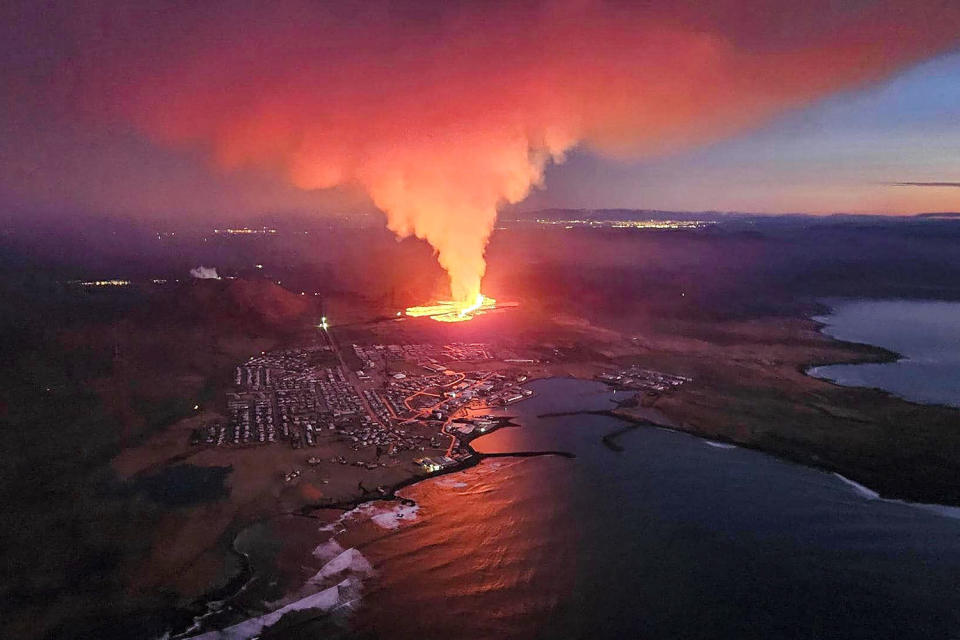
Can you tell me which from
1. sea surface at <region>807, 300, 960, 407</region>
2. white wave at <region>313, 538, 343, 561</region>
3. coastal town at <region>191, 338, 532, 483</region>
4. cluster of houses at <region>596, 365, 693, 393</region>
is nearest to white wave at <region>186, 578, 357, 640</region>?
white wave at <region>313, 538, 343, 561</region>

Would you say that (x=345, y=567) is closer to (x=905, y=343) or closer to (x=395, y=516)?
(x=395, y=516)

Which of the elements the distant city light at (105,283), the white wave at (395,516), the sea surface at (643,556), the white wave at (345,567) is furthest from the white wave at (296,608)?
the distant city light at (105,283)

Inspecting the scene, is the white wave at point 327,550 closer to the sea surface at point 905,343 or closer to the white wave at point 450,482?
the white wave at point 450,482

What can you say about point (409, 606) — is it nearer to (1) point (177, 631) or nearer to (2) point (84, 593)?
(1) point (177, 631)

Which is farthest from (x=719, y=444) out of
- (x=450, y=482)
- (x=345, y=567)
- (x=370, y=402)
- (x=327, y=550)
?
(x=327, y=550)

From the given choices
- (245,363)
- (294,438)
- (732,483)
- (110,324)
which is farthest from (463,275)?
(732,483)

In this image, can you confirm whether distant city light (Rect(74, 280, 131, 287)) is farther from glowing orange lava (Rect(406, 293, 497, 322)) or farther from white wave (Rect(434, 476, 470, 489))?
white wave (Rect(434, 476, 470, 489))
